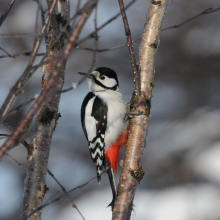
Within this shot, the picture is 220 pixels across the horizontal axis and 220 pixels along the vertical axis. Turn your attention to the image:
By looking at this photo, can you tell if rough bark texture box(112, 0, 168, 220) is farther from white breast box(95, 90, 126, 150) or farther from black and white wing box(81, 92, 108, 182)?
black and white wing box(81, 92, 108, 182)

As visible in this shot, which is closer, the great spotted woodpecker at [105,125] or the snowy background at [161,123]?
the great spotted woodpecker at [105,125]

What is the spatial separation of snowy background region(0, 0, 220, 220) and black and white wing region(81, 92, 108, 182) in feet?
7.97

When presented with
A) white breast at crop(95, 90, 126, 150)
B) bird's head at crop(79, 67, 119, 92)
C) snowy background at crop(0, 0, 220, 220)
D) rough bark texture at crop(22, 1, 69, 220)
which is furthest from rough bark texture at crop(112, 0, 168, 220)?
snowy background at crop(0, 0, 220, 220)

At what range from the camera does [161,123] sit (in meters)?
6.14

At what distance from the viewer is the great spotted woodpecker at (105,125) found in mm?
3371

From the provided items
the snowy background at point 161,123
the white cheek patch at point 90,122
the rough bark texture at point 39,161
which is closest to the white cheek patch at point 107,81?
the white cheek patch at point 90,122

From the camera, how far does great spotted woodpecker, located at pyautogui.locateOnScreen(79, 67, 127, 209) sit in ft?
11.1

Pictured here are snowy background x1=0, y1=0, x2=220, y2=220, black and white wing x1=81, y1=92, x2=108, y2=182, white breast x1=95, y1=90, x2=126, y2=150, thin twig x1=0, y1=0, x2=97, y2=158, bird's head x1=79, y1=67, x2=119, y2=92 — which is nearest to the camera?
thin twig x1=0, y1=0, x2=97, y2=158

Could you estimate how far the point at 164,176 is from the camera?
6105 mm

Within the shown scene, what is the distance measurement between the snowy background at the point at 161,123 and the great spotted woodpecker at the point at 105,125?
2412 mm

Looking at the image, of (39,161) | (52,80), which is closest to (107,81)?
(39,161)

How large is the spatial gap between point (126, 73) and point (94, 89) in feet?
7.71

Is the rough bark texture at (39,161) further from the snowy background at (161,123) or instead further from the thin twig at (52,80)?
the snowy background at (161,123)

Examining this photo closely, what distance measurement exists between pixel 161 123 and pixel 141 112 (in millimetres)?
3661
